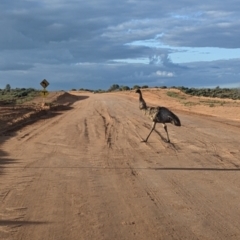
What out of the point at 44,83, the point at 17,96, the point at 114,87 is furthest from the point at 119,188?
the point at 114,87

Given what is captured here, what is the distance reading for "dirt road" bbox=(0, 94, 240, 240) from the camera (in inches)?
294

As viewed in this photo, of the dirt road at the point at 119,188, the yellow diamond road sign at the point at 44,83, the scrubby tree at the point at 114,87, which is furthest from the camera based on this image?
the scrubby tree at the point at 114,87

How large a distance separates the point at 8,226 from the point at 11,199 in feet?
5.46

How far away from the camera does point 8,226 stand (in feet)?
→ 24.8

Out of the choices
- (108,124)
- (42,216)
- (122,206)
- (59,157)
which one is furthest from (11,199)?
(108,124)

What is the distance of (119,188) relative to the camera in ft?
33.4

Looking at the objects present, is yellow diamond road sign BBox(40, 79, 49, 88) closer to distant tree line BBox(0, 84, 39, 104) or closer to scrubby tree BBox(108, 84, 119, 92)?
distant tree line BBox(0, 84, 39, 104)

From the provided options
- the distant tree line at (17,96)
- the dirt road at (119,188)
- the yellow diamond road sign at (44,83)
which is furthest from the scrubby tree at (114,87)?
the dirt road at (119,188)

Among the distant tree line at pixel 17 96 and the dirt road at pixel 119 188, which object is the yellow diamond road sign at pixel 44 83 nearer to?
the distant tree line at pixel 17 96

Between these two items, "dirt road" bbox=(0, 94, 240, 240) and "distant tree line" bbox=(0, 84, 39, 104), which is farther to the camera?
"distant tree line" bbox=(0, 84, 39, 104)

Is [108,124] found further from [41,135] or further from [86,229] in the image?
[86,229]

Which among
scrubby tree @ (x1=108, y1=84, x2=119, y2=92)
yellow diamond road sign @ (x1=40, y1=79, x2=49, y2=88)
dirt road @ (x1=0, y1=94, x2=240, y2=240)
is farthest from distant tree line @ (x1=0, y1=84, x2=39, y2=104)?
scrubby tree @ (x1=108, y1=84, x2=119, y2=92)

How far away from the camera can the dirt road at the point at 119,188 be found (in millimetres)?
7477

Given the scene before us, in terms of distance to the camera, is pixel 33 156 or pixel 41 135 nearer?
pixel 33 156
